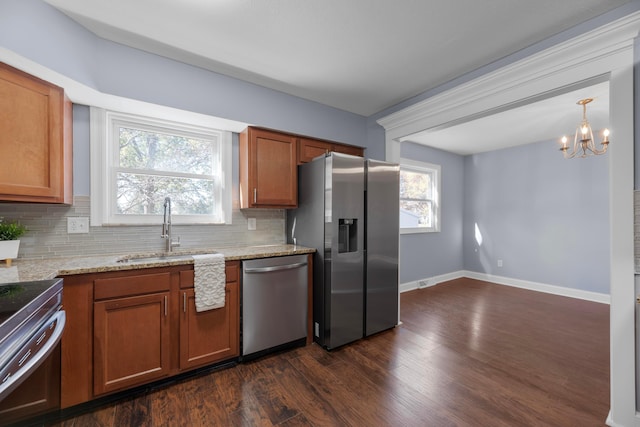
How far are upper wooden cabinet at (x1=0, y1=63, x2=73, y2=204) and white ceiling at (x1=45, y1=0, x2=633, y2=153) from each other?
0.54 m

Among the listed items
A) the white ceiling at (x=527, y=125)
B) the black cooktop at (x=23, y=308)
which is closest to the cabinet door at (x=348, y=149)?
the white ceiling at (x=527, y=125)

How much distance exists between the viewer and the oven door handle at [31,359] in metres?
0.80

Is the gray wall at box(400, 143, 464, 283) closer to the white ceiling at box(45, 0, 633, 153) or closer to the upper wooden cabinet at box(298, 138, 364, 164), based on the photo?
the upper wooden cabinet at box(298, 138, 364, 164)

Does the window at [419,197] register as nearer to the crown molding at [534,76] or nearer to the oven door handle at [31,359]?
the crown molding at [534,76]

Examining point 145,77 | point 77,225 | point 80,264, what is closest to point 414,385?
point 80,264

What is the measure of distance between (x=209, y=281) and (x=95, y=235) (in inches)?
40.9

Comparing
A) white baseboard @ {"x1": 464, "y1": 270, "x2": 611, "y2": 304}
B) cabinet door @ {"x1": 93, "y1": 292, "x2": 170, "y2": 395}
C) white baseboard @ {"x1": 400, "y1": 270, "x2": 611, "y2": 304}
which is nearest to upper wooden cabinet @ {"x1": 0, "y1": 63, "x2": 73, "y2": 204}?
cabinet door @ {"x1": 93, "y1": 292, "x2": 170, "y2": 395}

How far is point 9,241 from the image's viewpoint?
165 cm

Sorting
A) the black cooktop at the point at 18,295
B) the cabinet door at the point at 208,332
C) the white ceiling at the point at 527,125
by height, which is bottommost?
the cabinet door at the point at 208,332

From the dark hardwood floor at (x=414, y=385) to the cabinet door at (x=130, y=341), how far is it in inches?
6.7

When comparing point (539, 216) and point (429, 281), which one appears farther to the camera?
point (429, 281)

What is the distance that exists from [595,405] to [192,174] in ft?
11.8

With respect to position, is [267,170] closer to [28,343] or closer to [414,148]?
[28,343]

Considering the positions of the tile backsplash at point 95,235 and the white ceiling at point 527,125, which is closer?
the tile backsplash at point 95,235
